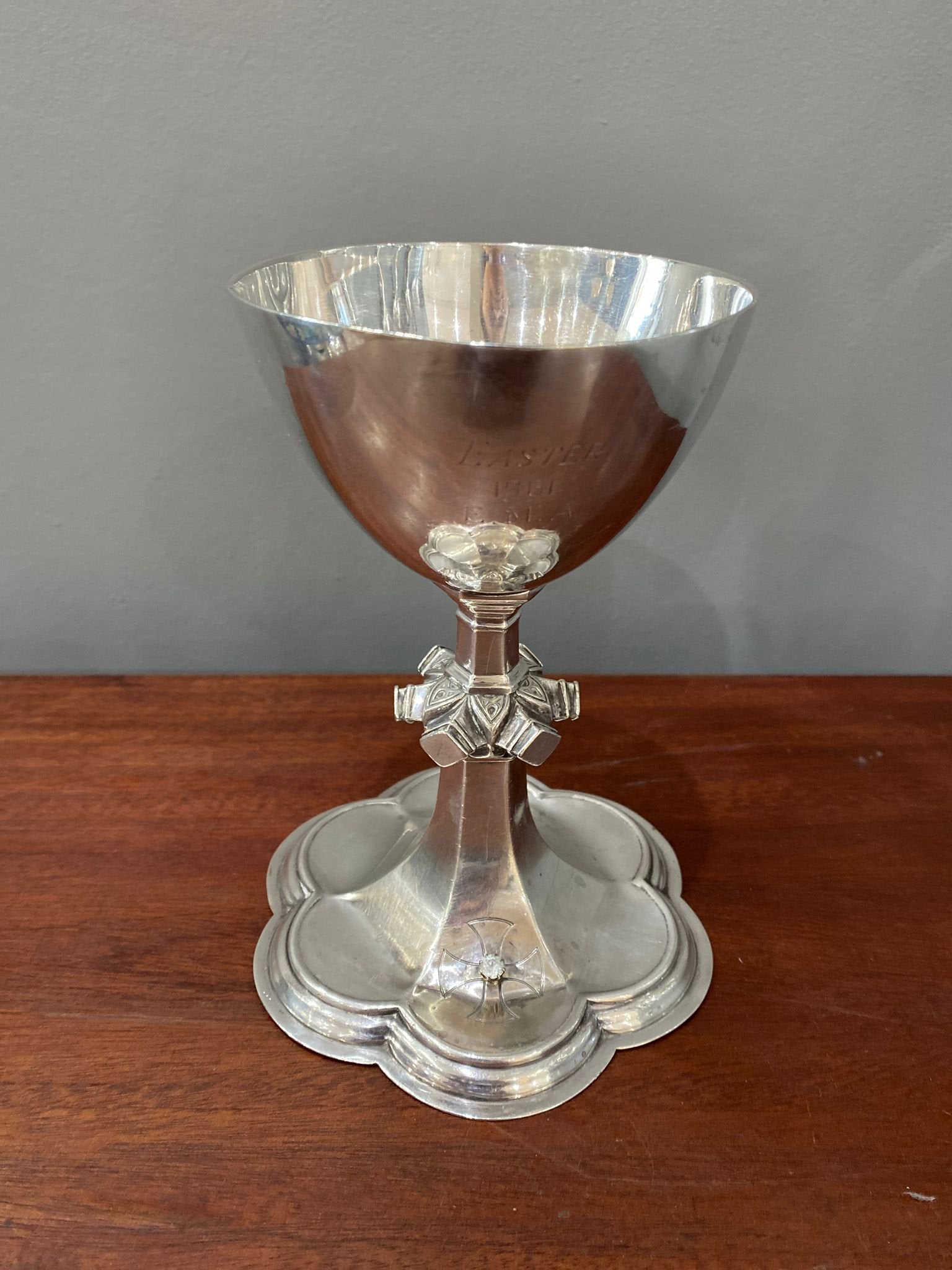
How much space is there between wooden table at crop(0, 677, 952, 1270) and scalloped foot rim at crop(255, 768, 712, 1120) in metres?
0.01

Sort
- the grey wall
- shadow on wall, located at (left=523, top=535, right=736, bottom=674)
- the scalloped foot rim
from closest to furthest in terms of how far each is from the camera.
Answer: the scalloped foot rim
the grey wall
shadow on wall, located at (left=523, top=535, right=736, bottom=674)

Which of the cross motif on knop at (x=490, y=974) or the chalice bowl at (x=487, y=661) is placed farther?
the cross motif on knop at (x=490, y=974)

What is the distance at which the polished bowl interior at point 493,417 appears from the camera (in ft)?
1.06

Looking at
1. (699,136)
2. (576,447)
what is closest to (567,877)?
(576,447)

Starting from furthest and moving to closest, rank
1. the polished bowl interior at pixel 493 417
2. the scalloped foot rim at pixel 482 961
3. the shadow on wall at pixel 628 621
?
the shadow on wall at pixel 628 621, the scalloped foot rim at pixel 482 961, the polished bowl interior at pixel 493 417

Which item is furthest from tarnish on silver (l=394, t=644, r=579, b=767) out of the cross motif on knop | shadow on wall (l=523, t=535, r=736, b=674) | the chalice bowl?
shadow on wall (l=523, t=535, r=736, b=674)

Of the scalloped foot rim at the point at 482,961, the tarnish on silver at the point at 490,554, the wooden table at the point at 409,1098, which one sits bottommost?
the wooden table at the point at 409,1098

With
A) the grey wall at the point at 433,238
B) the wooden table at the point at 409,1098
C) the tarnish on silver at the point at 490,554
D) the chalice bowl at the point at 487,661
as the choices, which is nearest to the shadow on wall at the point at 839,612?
the grey wall at the point at 433,238

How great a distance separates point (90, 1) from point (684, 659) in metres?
0.72

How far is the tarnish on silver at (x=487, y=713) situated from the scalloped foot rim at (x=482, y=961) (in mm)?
85

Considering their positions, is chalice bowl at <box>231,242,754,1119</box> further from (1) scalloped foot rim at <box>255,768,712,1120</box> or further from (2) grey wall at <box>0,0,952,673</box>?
(2) grey wall at <box>0,0,952,673</box>

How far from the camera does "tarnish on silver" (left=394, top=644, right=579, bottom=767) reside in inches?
18.6

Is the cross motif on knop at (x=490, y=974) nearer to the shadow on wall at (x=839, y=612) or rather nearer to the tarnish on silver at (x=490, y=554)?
the tarnish on silver at (x=490, y=554)

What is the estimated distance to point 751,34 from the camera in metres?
0.64
